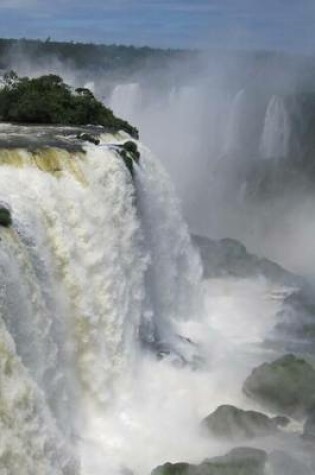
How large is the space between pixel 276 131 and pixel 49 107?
64.5 ft

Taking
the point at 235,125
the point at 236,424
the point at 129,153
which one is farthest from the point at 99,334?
the point at 235,125

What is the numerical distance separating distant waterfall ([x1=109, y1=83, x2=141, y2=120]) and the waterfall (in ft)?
86.3

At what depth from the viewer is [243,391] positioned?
56.0 feet

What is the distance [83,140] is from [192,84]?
110 feet

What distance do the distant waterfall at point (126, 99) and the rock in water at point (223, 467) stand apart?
35173mm

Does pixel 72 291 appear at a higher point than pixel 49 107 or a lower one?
lower

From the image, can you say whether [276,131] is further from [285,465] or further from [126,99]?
[285,465]

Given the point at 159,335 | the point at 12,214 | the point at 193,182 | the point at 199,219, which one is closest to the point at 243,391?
the point at 159,335

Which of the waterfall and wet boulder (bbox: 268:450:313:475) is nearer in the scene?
the waterfall

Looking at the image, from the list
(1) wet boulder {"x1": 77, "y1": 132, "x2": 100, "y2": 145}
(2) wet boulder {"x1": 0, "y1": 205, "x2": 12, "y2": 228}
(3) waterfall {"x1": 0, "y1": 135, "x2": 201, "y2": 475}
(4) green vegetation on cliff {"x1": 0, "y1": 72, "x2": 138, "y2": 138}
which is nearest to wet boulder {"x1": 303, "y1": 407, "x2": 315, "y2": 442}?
(3) waterfall {"x1": 0, "y1": 135, "x2": 201, "y2": 475}

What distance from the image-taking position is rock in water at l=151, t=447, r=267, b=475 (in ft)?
42.3

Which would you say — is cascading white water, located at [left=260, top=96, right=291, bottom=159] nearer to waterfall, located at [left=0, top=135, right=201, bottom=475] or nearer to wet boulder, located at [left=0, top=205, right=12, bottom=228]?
waterfall, located at [left=0, top=135, right=201, bottom=475]

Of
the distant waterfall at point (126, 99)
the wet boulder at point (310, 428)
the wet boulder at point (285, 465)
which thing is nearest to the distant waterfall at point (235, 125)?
the distant waterfall at point (126, 99)

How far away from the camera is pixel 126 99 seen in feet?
155
